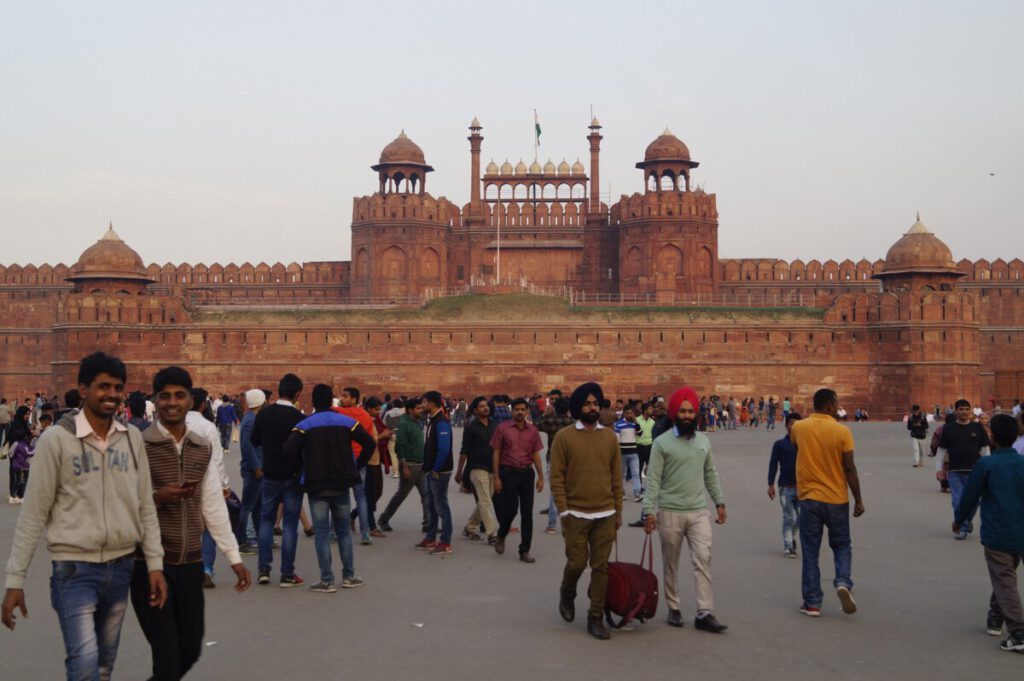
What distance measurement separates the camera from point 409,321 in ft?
113

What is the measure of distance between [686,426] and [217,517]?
2.67 metres

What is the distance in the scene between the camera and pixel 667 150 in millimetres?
41750

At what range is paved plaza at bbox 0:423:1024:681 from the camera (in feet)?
16.3

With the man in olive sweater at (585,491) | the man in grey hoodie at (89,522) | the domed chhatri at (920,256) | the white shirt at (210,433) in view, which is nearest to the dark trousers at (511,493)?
the man in olive sweater at (585,491)

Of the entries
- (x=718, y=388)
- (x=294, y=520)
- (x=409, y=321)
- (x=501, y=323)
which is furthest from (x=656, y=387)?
(x=294, y=520)

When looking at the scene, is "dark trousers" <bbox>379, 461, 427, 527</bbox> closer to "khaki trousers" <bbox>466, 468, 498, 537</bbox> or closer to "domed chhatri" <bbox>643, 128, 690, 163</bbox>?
"khaki trousers" <bbox>466, 468, 498, 537</bbox>

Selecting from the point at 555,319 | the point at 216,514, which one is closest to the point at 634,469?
the point at 216,514

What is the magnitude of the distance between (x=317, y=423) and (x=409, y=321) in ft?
90.9

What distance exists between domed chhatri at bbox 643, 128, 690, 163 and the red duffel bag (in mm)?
36978

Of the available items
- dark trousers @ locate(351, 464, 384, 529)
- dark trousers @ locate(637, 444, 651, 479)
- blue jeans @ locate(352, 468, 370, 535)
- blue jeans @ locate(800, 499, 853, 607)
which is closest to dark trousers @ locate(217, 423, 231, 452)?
dark trousers @ locate(637, 444, 651, 479)

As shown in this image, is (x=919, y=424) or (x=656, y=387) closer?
(x=919, y=424)

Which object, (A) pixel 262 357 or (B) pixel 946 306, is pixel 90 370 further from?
(B) pixel 946 306

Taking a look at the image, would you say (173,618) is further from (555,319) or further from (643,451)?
(555,319)

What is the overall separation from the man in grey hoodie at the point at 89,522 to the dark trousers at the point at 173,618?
11cm
